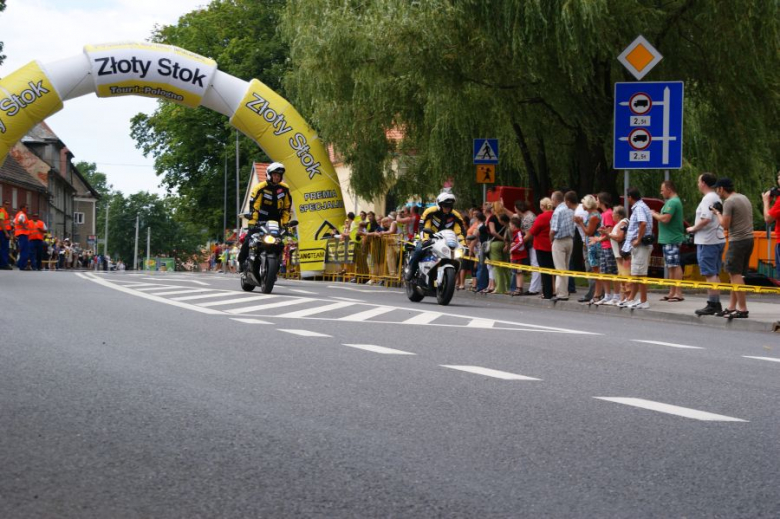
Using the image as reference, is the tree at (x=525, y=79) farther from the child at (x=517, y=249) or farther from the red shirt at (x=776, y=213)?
the red shirt at (x=776, y=213)

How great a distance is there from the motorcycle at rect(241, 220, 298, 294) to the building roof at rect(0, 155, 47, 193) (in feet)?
214

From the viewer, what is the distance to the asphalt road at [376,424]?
460 centimetres

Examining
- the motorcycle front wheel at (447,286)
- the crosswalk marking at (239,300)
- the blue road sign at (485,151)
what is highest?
the blue road sign at (485,151)

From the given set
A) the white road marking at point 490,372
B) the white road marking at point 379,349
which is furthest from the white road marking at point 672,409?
the white road marking at point 379,349

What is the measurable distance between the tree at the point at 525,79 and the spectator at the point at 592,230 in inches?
89.8

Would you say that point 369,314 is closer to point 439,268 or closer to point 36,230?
point 439,268

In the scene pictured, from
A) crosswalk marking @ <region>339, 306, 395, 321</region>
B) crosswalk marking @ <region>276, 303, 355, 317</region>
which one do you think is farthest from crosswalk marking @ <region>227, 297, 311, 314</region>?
crosswalk marking @ <region>339, 306, 395, 321</region>

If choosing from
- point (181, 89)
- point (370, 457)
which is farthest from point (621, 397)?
point (181, 89)

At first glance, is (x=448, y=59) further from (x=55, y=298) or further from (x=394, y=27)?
(x=55, y=298)

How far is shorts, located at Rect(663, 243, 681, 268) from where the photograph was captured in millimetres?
18094

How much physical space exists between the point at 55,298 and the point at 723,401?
448 inches

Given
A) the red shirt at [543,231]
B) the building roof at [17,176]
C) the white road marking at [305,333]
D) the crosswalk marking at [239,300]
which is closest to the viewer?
the white road marking at [305,333]

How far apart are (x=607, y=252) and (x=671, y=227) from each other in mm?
1360

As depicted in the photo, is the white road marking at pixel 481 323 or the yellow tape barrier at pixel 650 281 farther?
the yellow tape barrier at pixel 650 281
